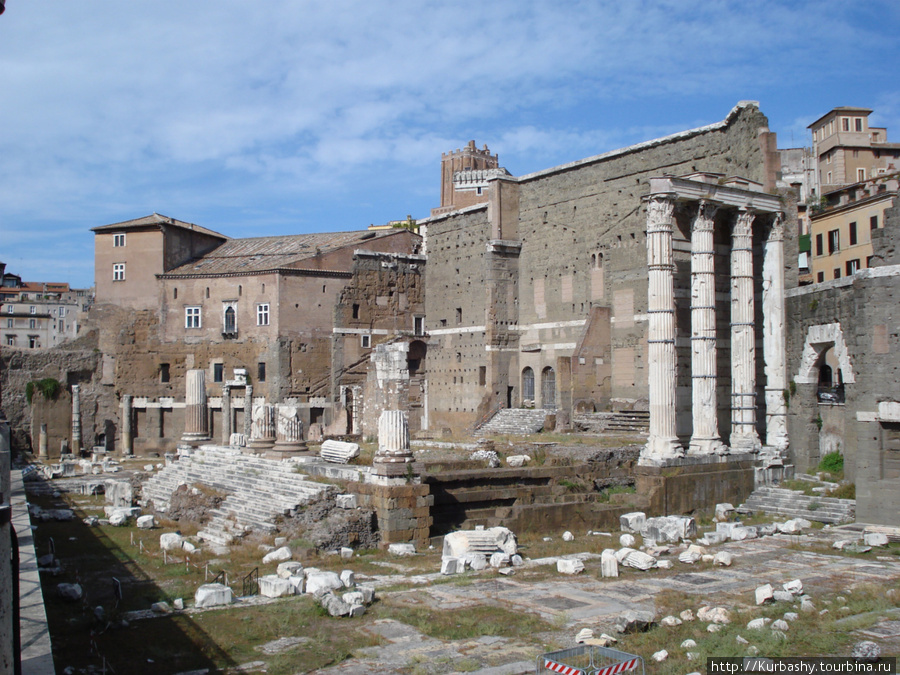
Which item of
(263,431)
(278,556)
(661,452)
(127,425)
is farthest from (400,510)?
(127,425)

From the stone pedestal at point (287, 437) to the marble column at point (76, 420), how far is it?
21.2m

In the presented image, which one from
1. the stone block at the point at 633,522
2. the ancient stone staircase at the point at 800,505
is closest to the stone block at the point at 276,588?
the stone block at the point at 633,522

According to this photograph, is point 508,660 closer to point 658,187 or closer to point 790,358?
point 658,187

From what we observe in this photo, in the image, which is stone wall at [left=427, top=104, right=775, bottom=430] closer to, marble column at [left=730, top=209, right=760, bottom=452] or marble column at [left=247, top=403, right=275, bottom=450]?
marble column at [left=730, top=209, right=760, bottom=452]

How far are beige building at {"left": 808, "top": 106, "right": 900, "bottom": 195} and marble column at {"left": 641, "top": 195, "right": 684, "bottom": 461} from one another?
27.9 m

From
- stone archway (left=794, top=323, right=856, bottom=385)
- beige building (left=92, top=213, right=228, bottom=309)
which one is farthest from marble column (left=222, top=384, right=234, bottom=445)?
stone archway (left=794, top=323, right=856, bottom=385)

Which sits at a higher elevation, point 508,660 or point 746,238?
point 746,238

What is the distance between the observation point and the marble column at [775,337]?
76.8 ft

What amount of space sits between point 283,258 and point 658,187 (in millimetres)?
23469

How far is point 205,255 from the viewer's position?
43.9 meters

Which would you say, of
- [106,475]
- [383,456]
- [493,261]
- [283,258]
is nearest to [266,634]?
[383,456]

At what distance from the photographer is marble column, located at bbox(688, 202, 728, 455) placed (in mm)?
22297

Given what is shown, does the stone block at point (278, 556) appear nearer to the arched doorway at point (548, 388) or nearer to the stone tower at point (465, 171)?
the arched doorway at point (548, 388)

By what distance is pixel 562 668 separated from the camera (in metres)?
7.95
